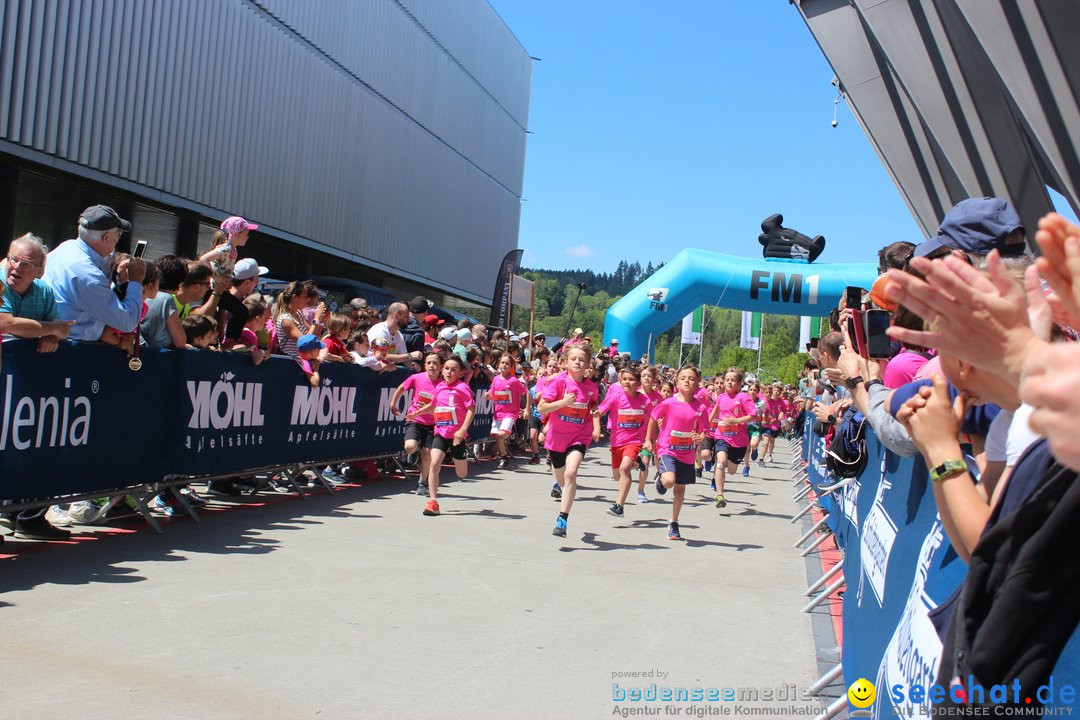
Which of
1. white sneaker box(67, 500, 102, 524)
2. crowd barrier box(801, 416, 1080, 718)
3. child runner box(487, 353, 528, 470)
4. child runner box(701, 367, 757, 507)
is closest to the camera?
crowd barrier box(801, 416, 1080, 718)

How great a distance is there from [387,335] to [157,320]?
5407 millimetres

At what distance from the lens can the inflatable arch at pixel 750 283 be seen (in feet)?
79.2

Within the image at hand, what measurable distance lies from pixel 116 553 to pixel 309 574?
1496mm

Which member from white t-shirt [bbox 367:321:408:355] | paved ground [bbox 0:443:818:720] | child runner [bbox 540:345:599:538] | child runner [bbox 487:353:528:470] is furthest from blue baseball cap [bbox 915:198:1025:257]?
child runner [bbox 487:353:528:470]

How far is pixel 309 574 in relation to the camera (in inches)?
269

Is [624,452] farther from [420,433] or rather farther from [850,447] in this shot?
[850,447]

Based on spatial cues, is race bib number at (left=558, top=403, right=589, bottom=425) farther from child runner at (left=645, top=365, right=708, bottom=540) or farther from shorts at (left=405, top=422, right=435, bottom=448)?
shorts at (left=405, top=422, right=435, bottom=448)

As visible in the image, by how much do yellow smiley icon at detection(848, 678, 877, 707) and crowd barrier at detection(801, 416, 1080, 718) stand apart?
4 cm

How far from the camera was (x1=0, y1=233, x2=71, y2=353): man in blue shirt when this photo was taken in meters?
6.16

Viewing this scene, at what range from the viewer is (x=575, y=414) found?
1059 centimetres

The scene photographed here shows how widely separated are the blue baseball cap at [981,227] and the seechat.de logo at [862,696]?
170cm

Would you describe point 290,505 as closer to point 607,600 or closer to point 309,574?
point 309,574

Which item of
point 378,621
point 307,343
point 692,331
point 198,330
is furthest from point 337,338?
point 692,331

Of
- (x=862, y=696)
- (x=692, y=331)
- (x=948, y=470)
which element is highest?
(x=692, y=331)
